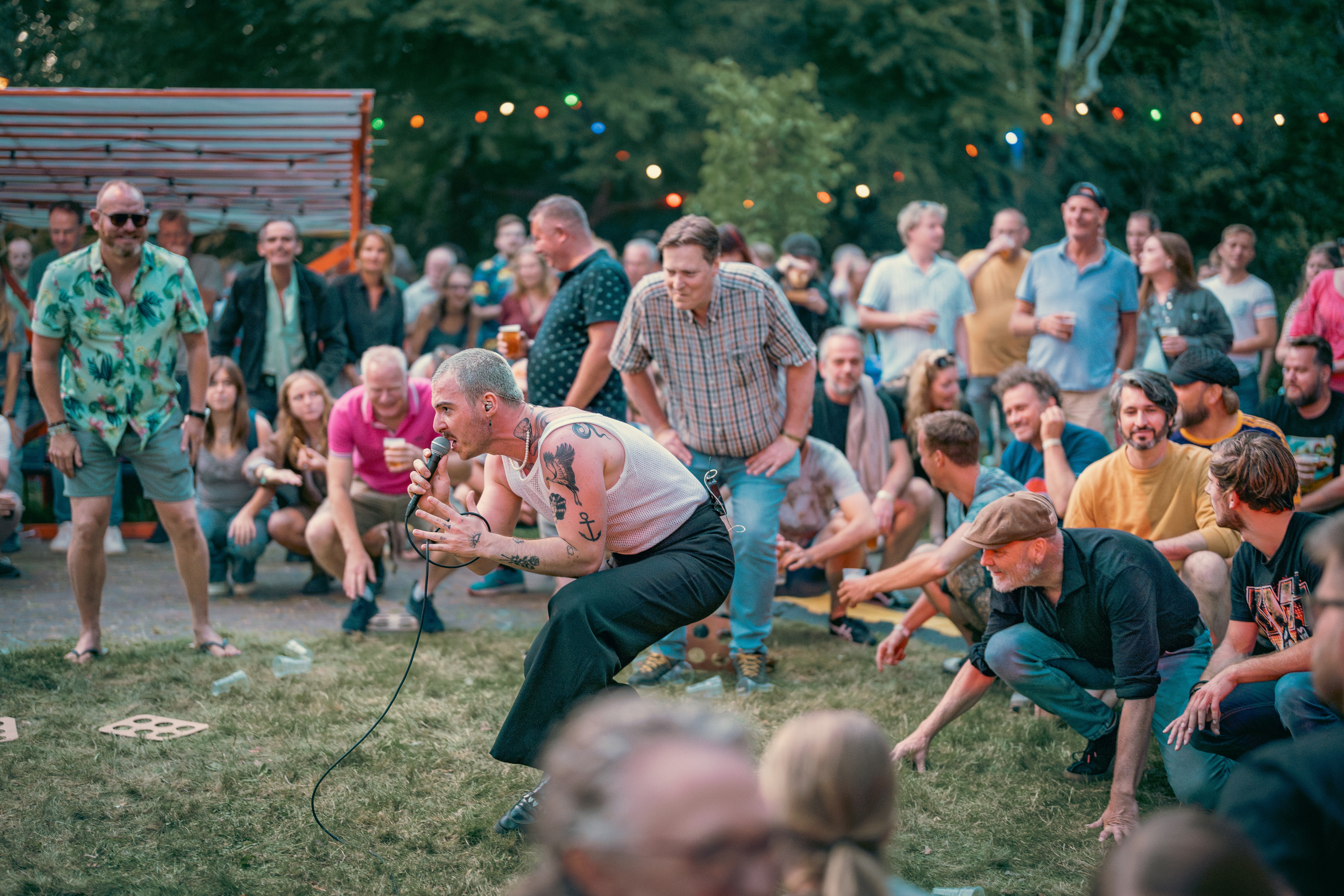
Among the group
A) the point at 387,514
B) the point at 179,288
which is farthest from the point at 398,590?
the point at 179,288

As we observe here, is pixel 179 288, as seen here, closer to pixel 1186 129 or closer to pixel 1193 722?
pixel 1193 722

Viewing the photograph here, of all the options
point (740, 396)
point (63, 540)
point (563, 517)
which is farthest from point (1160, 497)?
point (63, 540)

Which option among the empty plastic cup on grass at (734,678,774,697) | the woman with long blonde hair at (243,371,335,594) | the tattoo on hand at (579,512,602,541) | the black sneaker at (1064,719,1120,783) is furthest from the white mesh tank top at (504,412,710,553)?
the woman with long blonde hair at (243,371,335,594)

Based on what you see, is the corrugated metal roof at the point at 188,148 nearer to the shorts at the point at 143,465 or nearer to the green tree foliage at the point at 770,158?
the shorts at the point at 143,465

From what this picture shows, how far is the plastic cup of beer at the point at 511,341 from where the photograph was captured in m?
6.45

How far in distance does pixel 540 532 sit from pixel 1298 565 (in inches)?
206

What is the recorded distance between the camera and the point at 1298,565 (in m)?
3.46

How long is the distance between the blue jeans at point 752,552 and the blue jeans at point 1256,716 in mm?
1993

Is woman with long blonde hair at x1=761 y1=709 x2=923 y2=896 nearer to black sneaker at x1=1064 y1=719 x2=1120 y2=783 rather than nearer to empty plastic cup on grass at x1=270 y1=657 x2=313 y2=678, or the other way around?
black sneaker at x1=1064 y1=719 x2=1120 y2=783

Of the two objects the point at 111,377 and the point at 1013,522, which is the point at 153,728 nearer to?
the point at 111,377

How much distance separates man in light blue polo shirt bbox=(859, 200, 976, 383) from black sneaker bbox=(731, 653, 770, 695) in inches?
114

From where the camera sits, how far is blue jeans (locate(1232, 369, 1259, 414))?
7363 mm

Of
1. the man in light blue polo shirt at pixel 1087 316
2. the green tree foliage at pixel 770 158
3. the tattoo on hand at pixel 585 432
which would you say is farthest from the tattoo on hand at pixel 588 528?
the green tree foliage at pixel 770 158

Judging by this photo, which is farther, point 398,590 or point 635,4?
point 635,4
